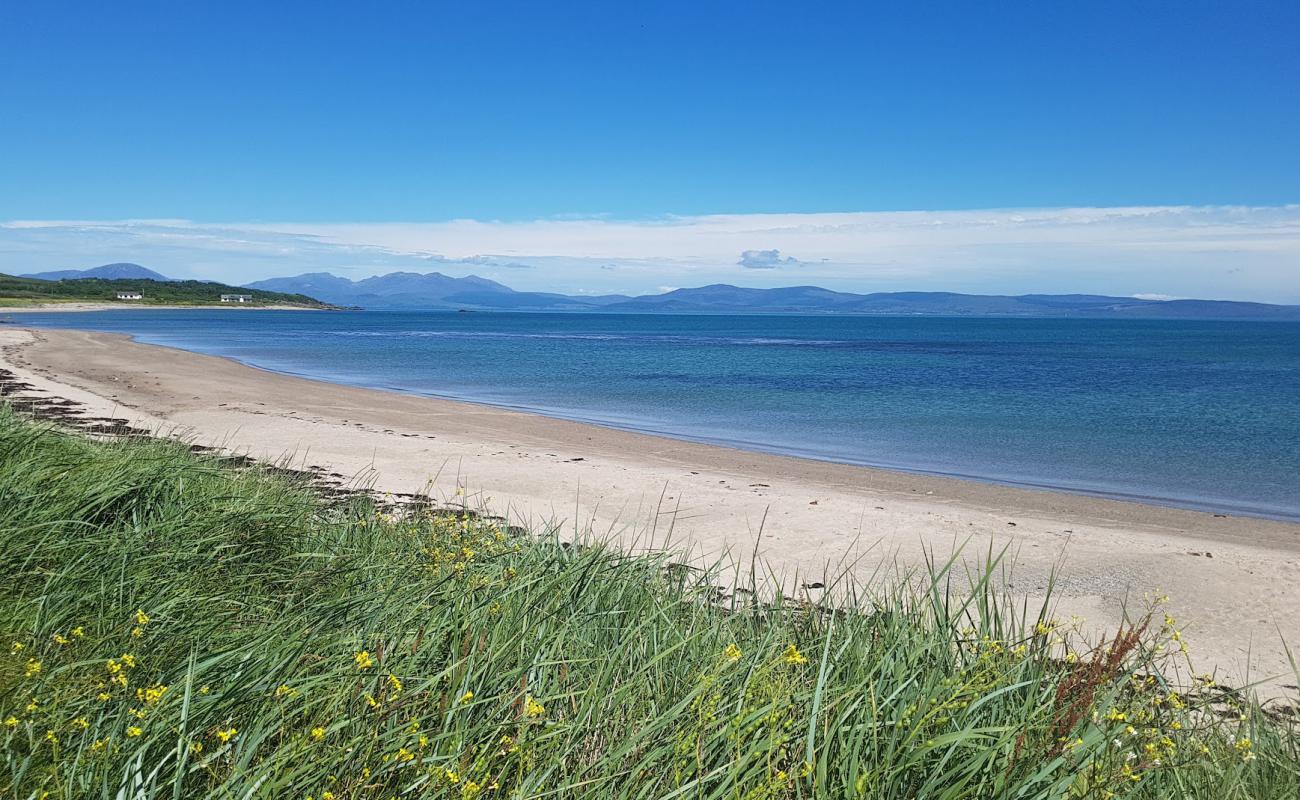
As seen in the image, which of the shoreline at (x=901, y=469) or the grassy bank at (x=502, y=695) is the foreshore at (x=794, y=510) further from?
the grassy bank at (x=502, y=695)

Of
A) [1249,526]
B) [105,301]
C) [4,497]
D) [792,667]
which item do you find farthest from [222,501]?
[105,301]

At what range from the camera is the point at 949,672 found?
140 inches

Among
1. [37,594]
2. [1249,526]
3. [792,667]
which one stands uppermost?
[37,594]

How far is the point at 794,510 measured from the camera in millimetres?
11938

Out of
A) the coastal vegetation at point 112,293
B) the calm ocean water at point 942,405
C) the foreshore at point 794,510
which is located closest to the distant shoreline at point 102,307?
the coastal vegetation at point 112,293

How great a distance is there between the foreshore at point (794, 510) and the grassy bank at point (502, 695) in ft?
2.69

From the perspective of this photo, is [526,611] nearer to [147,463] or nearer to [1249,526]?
[147,463]

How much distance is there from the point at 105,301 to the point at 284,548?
155005 mm

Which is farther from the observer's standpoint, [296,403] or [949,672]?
[296,403]

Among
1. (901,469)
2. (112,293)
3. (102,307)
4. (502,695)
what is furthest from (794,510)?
(112,293)

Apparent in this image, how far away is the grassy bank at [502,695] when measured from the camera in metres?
2.56

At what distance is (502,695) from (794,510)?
928 centimetres

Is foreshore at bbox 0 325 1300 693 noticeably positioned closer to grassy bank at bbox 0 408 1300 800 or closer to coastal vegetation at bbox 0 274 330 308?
grassy bank at bbox 0 408 1300 800

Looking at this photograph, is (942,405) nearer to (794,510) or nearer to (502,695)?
(794,510)
